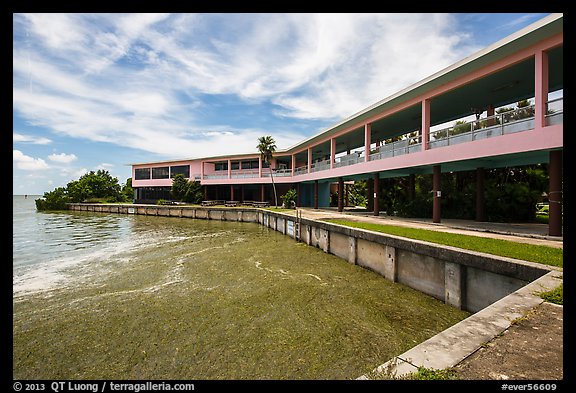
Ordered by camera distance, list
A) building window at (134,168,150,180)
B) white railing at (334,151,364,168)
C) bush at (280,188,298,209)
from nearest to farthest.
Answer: white railing at (334,151,364,168), bush at (280,188,298,209), building window at (134,168,150,180)

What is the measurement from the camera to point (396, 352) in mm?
5594

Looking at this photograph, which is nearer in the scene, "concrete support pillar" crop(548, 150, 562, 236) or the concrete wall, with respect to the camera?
the concrete wall

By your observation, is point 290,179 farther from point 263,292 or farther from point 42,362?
point 42,362

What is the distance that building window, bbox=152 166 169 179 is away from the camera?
176 ft

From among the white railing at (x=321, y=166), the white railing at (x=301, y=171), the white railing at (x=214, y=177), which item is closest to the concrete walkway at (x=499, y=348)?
the white railing at (x=321, y=166)

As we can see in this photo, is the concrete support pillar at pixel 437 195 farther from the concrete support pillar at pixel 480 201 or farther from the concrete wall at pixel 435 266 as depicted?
the concrete wall at pixel 435 266

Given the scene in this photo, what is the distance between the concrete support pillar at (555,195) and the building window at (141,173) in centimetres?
6026

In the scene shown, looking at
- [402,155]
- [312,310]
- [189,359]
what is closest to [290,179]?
[402,155]

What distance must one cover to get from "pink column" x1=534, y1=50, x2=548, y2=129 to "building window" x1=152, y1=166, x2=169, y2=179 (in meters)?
54.5

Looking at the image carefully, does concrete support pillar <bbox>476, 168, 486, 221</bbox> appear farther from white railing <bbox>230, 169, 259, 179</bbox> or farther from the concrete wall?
white railing <bbox>230, 169, 259, 179</bbox>

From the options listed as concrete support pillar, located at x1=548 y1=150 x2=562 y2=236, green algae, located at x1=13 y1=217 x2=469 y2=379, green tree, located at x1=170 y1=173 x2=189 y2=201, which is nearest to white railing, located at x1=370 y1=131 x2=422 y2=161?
concrete support pillar, located at x1=548 y1=150 x2=562 y2=236

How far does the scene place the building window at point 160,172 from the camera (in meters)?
53.6
